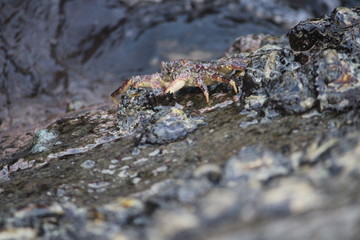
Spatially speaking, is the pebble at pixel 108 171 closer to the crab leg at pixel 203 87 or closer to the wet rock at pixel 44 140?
the wet rock at pixel 44 140

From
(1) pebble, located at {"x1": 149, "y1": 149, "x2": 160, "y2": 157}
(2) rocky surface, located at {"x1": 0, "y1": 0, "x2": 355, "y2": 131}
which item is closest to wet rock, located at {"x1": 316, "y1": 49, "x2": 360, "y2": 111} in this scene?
(1) pebble, located at {"x1": 149, "y1": 149, "x2": 160, "y2": 157}

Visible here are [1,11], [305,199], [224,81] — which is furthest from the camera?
[1,11]

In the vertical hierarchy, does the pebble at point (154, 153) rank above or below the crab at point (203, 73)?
below

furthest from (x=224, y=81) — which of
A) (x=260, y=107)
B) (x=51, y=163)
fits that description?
(x=51, y=163)

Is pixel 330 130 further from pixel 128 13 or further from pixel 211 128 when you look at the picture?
pixel 128 13

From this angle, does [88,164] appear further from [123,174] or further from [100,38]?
[100,38]

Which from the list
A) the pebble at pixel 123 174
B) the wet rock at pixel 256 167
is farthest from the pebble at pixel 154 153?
the wet rock at pixel 256 167

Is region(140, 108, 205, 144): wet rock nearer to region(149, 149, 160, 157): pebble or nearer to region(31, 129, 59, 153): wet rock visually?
region(149, 149, 160, 157): pebble

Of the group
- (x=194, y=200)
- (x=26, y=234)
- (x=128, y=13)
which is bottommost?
(x=26, y=234)
